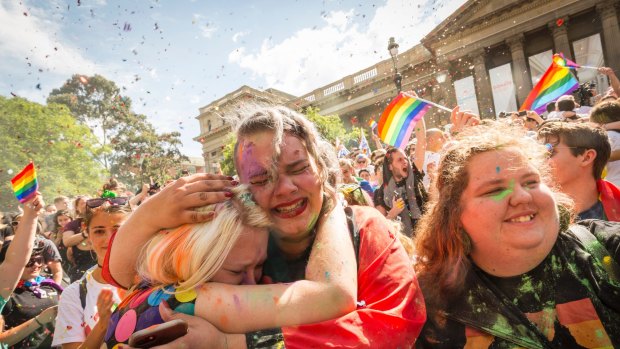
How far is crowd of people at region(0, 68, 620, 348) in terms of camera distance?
1391 mm

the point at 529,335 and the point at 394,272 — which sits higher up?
the point at 394,272

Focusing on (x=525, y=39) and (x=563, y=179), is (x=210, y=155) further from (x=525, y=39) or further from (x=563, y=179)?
(x=563, y=179)

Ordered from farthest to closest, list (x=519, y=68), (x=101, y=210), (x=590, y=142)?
1. (x=519, y=68)
2. (x=101, y=210)
3. (x=590, y=142)

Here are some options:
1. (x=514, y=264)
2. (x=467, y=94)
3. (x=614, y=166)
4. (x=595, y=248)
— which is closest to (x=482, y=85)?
(x=467, y=94)

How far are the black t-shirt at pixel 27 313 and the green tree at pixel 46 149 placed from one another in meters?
30.7

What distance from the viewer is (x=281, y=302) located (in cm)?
139

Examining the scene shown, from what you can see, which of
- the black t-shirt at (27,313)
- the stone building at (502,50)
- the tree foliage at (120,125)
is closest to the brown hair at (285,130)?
the black t-shirt at (27,313)

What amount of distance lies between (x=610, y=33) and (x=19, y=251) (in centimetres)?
2830

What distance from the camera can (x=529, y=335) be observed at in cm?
162

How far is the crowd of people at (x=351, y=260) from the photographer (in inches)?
54.7

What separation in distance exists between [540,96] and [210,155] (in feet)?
161

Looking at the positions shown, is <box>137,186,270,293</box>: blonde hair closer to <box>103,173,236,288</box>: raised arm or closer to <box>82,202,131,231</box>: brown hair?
<box>103,173,236,288</box>: raised arm

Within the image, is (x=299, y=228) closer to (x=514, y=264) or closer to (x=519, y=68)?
(x=514, y=264)

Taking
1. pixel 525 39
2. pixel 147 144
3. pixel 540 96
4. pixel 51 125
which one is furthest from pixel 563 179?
pixel 147 144
